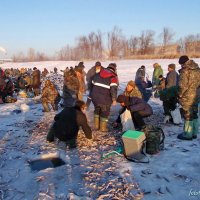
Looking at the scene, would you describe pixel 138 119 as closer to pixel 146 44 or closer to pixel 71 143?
pixel 71 143

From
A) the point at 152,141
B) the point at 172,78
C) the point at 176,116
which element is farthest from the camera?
the point at 172,78

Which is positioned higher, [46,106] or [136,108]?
[136,108]

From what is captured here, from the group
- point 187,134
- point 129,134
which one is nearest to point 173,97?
point 187,134

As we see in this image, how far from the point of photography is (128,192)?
4328 mm

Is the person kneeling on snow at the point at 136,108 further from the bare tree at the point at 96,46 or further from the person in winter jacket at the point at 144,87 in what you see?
the bare tree at the point at 96,46

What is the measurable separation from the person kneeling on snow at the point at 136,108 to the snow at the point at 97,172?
2.13ft

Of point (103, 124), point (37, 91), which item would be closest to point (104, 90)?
point (103, 124)

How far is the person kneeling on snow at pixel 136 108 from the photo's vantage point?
706 centimetres

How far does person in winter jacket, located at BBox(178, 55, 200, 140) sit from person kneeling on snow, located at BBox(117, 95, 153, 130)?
3.21 feet

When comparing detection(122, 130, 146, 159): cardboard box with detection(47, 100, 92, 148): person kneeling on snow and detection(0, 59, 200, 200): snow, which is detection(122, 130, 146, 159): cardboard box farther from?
detection(47, 100, 92, 148): person kneeling on snow

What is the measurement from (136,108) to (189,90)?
1.34m

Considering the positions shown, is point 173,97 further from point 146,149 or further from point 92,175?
point 92,175

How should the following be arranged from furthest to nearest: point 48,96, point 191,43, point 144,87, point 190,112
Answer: point 191,43 → point 48,96 → point 144,87 → point 190,112

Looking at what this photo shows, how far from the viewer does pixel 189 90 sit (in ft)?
20.8
